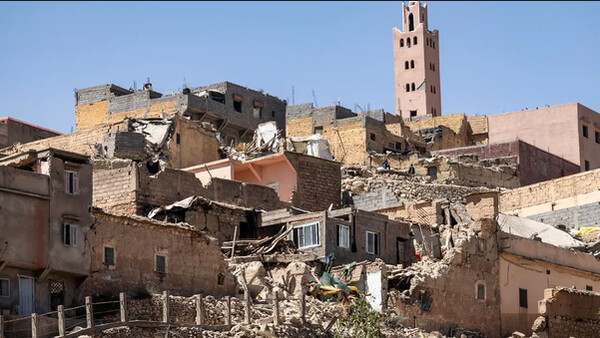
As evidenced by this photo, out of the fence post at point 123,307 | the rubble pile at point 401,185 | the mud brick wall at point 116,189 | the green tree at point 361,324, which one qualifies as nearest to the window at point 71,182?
the fence post at point 123,307

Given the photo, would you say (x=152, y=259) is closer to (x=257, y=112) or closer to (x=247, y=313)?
(x=247, y=313)

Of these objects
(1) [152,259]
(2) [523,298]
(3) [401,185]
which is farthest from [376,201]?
(1) [152,259]

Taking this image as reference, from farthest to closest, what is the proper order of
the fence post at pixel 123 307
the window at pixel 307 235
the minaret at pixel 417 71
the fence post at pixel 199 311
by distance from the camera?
the minaret at pixel 417 71 → the window at pixel 307 235 → the fence post at pixel 199 311 → the fence post at pixel 123 307

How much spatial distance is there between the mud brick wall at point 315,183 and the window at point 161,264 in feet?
36.4

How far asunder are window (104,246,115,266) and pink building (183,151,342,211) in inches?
462

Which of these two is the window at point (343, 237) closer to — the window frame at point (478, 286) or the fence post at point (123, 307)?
the window frame at point (478, 286)

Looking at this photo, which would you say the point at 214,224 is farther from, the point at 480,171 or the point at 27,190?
the point at 480,171

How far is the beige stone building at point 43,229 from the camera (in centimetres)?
2523

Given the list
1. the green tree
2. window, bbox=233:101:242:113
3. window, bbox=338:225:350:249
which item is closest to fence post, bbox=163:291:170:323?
the green tree

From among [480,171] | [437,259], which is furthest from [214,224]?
[480,171]

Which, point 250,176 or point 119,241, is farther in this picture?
point 250,176

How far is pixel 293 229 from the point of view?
33594 millimetres

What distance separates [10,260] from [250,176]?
16091 mm

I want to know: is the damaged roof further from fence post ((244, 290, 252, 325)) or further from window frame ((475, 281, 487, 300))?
fence post ((244, 290, 252, 325))
